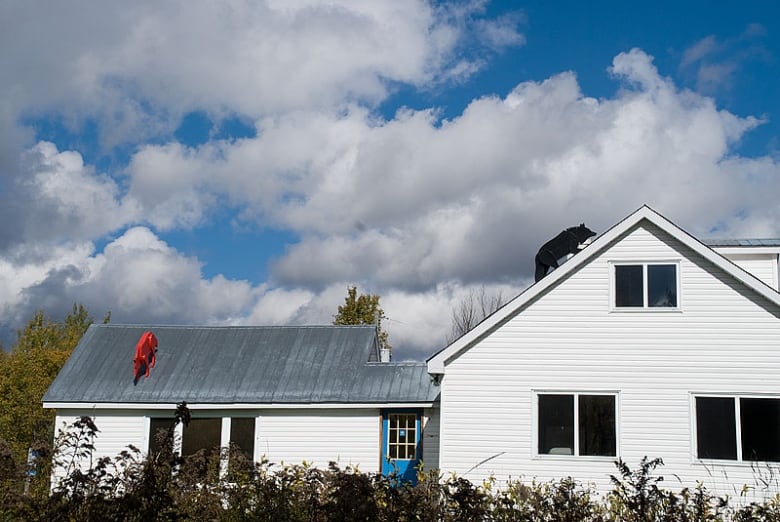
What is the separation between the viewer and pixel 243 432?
20.2 meters

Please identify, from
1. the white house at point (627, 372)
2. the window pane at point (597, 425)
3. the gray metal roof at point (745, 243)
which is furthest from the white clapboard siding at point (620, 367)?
the gray metal roof at point (745, 243)

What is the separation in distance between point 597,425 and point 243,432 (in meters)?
9.01

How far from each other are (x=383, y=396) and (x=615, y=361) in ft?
20.0

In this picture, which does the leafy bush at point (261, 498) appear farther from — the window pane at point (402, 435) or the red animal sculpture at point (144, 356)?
the red animal sculpture at point (144, 356)

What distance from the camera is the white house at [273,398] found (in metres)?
19.6

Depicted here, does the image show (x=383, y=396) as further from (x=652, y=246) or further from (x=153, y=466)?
(x=153, y=466)

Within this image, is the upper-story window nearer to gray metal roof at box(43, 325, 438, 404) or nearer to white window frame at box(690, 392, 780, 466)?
white window frame at box(690, 392, 780, 466)

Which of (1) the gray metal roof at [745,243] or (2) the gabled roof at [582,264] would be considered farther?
(1) the gray metal roof at [745,243]

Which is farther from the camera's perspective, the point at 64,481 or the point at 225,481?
the point at 225,481

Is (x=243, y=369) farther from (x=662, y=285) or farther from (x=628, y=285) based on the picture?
(x=662, y=285)

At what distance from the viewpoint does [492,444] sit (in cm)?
1603

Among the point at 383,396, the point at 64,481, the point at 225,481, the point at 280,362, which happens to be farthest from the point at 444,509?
the point at 280,362

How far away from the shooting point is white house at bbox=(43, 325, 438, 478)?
19.6 m

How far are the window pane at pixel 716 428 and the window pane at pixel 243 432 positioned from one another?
34.6 feet
